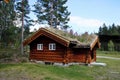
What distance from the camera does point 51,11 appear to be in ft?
171

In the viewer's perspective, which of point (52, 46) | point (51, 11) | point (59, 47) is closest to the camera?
point (59, 47)

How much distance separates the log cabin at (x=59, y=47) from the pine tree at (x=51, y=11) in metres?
21.5

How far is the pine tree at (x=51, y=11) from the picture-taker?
172 feet

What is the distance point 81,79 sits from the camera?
62.4 feet

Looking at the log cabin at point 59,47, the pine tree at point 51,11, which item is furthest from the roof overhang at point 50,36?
the pine tree at point 51,11

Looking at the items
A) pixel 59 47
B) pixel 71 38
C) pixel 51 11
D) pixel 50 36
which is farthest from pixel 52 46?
pixel 51 11

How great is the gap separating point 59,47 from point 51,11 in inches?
Answer: 967

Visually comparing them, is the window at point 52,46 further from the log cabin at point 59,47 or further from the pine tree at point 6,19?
the pine tree at point 6,19

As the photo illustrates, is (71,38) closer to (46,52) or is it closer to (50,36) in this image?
(50,36)

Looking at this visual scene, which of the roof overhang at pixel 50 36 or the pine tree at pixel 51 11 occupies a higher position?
the pine tree at pixel 51 11

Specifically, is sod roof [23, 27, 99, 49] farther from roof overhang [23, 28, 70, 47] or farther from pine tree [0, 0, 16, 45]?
pine tree [0, 0, 16, 45]

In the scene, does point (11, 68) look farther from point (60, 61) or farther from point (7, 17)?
point (7, 17)

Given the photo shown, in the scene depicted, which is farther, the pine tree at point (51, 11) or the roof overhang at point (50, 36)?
the pine tree at point (51, 11)

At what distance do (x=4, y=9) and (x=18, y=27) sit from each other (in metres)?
7.34
